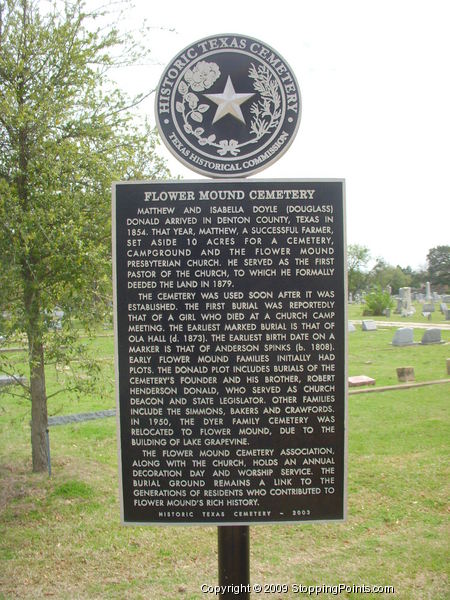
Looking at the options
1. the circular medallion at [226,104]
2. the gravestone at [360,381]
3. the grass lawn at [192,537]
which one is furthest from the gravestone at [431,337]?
the circular medallion at [226,104]

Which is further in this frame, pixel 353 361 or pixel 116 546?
pixel 353 361

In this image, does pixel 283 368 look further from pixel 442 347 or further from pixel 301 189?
pixel 442 347

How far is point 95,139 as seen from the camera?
6.76 meters

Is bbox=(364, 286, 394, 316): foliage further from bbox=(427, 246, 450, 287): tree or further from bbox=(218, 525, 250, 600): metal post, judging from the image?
bbox=(427, 246, 450, 287): tree

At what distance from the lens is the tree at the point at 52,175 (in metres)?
6.09

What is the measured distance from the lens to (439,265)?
3541 inches

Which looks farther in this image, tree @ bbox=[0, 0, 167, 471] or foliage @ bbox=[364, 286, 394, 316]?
foliage @ bbox=[364, 286, 394, 316]

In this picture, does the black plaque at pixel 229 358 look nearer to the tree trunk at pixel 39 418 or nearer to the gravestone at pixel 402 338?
the tree trunk at pixel 39 418

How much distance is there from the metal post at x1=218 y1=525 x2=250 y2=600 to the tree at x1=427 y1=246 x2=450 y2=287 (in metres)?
87.5

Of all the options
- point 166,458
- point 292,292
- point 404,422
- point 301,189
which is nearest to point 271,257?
point 292,292

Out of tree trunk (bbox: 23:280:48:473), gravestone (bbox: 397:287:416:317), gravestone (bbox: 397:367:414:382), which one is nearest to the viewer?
tree trunk (bbox: 23:280:48:473)

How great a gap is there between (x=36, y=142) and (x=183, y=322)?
4.28 metres

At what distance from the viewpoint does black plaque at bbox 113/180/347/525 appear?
3303mm

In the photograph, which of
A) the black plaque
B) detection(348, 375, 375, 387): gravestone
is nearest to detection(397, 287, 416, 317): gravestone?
detection(348, 375, 375, 387): gravestone
